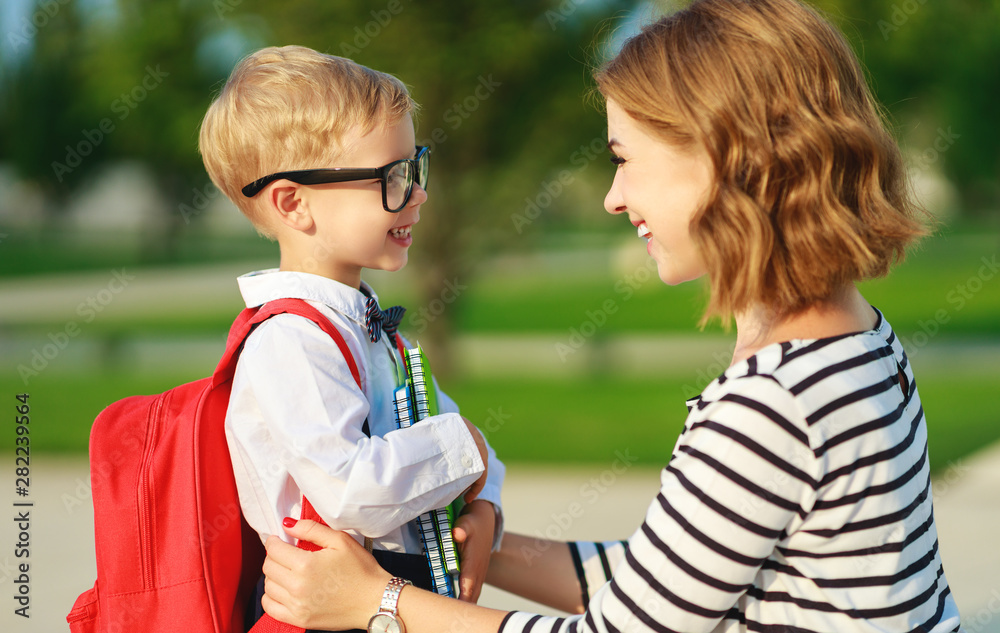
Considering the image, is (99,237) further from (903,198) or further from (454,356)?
(903,198)

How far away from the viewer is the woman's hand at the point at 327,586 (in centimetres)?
173

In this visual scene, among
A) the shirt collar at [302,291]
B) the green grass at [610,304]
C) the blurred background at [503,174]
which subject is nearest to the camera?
the shirt collar at [302,291]

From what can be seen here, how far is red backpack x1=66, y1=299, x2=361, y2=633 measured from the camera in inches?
70.7

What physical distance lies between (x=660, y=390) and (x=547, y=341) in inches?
191

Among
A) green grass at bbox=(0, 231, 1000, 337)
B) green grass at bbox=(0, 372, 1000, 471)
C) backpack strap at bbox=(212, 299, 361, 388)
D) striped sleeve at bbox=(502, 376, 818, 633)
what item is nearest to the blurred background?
green grass at bbox=(0, 372, 1000, 471)

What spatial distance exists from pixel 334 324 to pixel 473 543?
562mm

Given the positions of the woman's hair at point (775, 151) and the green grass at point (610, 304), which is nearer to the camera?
the woman's hair at point (775, 151)

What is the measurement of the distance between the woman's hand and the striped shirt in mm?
395

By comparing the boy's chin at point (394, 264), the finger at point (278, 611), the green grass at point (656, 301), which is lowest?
the finger at point (278, 611)

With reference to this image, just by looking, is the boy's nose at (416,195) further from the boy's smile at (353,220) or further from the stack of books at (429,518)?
the stack of books at (429,518)

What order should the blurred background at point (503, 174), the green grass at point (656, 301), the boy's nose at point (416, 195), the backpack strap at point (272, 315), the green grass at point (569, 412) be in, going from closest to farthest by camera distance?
1. the backpack strap at point (272, 315)
2. the boy's nose at point (416, 195)
3. the green grass at point (569, 412)
4. the blurred background at point (503, 174)
5. the green grass at point (656, 301)

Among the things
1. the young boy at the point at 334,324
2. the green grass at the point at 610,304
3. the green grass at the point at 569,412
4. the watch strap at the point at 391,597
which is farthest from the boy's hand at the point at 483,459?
the green grass at the point at 610,304

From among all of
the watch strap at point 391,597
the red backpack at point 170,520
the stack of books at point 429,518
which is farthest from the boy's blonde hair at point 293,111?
the watch strap at point 391,597

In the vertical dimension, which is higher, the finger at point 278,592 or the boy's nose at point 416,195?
the boy's nose at point 416,195
